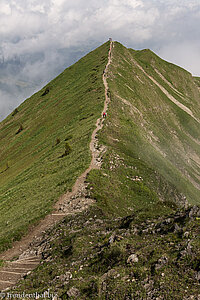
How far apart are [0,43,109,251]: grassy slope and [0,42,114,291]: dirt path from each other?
89 centimetres

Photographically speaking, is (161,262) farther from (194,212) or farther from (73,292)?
(194,212)

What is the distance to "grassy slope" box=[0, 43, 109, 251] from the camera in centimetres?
2861

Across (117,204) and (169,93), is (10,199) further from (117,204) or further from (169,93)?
(169,93)

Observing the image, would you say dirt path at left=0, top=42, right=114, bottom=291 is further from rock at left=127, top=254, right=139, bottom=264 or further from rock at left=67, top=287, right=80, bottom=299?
rock at left=127, top=254, right=139, bottom=264

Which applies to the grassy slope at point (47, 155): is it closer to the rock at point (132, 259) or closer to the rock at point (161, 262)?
the rock at point (132, 259)

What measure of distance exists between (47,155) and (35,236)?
98.8 feet

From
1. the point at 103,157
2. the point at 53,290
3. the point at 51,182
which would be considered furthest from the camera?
the point at 103,157

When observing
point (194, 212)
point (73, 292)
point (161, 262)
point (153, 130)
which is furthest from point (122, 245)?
point (153, 130)

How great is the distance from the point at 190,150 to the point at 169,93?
45951mm

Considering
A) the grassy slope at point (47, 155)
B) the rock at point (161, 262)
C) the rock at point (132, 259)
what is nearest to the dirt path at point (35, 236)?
the grassy slope at point (47, 155)

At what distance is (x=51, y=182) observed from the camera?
33.4 metres

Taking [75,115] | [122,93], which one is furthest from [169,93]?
[75,115]

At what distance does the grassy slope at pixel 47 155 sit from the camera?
28609 millimetres

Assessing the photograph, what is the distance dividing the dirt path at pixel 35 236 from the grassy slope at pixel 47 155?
894mm
